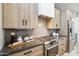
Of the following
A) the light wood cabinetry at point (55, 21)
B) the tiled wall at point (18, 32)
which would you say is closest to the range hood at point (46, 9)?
the light wood cabinetry at point (55, 21)

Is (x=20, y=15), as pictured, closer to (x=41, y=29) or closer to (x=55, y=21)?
(x=41, y=29)

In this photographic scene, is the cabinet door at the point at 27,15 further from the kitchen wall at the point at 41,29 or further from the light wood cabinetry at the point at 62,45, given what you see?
the light wood cabinetry at the point at 62,45

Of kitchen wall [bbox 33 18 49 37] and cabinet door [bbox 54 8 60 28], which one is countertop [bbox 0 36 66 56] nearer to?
kitchen wall [bbox 33 18 49 37]

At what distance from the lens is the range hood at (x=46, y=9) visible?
1.91m

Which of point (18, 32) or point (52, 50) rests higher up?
point (18, 32)

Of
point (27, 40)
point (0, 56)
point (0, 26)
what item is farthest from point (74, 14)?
point (0, 56)

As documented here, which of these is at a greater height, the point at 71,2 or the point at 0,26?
the point at 71,2

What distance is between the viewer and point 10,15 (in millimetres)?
1910

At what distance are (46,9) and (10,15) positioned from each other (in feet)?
1.70

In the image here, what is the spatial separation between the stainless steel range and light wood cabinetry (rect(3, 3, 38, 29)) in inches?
11.8

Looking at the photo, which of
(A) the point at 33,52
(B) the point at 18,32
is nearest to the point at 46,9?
(B) the point at 18,32

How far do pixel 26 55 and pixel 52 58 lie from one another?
38 centimetres

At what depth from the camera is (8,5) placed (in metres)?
1.88

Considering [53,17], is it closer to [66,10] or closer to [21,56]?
[66,10]
